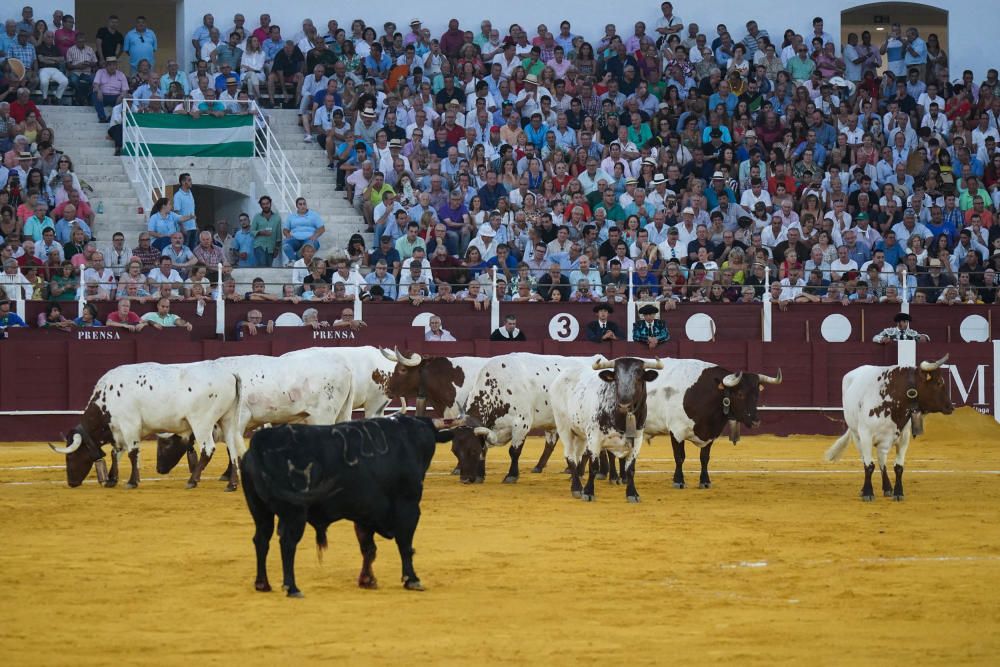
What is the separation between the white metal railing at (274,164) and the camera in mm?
27297

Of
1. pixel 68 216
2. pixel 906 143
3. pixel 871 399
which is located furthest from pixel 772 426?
pixel 68 216

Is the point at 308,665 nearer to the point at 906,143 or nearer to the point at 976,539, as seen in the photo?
the point at 976,539

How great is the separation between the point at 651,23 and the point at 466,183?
8525 millimetres

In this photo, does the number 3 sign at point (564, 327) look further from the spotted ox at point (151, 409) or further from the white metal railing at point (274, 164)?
the spotted ox at point (151, 409)

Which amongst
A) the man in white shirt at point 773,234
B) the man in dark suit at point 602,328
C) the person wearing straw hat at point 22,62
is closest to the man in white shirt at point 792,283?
the man in white shirt at point 773,234

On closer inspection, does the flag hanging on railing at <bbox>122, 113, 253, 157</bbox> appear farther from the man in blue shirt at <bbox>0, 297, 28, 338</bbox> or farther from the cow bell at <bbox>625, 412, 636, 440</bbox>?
the cow bell at <bbox>625, 412, 636, 440</bbox>

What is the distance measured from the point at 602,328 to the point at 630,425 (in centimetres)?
974

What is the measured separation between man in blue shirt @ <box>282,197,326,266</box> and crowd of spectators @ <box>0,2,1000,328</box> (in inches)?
2.4

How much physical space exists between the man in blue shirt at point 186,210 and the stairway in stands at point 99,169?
98 cm

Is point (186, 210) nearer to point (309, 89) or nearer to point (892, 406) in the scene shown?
point (309, 89)

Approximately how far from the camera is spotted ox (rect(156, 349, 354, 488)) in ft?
53.8

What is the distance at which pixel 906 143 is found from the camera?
98.8 ft

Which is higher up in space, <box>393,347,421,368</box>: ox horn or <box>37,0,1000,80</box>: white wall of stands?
<box>37,0,1000,80</box>: white wall of stands

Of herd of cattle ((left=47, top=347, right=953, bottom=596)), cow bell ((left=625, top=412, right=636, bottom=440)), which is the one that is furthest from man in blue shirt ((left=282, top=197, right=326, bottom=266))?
cow bell ((left=625, top=412, right=636, bottom=440))
